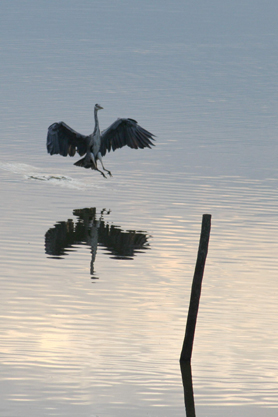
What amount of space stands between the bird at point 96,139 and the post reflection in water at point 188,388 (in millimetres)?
13329

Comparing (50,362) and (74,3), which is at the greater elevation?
(74,3)

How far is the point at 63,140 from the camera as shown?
27.1 metres

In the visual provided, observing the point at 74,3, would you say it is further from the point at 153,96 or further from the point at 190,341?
the point at 190,341

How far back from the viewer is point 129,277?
1856cm

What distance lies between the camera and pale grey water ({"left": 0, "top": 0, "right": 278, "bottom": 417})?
12586 millimetres

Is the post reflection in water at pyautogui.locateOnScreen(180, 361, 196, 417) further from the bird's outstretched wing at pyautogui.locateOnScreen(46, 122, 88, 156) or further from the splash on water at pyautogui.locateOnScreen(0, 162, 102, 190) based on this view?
the splash on water at pyautogui.locateOnScreen(0, 162, 102, 190)

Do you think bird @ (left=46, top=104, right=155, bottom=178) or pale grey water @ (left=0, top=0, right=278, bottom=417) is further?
bird @ (left=46, top=104, right=155, bottom=178)

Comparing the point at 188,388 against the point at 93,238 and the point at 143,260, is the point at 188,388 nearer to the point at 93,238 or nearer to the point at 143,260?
the point at 143,260

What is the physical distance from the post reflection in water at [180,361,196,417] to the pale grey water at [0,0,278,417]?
0.09 m

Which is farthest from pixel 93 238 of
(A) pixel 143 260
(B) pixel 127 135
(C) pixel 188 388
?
(C) pixel 188 388

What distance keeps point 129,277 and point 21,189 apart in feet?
34.7

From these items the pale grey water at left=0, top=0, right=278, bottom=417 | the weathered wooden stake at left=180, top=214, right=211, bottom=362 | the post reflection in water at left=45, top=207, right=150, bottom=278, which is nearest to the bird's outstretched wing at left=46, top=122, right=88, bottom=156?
the pale grey water at left=0, top=0, right=278, bottom=417

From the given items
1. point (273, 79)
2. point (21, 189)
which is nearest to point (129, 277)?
point (21, 189)

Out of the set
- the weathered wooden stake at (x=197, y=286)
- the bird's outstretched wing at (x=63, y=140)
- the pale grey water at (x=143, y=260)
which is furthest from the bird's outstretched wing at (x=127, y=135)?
the weathered wooden stake at (x=197, y=286)
